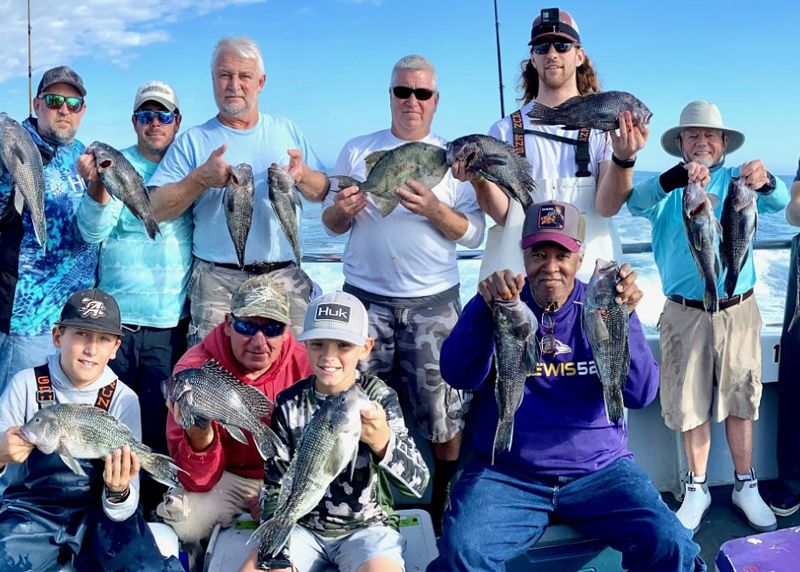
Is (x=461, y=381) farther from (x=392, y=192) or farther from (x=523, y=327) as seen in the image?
(x=392, y=192)

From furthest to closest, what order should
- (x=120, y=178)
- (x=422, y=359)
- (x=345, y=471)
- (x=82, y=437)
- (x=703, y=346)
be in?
(x=703, y=346) < (x=422, y=359) < (x=120, y=178) < (x=345, y=471) < (x=82, y=437)

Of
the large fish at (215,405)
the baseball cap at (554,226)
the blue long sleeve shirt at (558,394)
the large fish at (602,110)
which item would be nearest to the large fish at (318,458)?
the large fish at (215,405)

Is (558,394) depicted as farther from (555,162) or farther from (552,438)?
(555,162)

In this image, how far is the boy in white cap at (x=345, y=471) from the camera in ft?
10.1

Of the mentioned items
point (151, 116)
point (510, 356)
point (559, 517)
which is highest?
point (151, 116)

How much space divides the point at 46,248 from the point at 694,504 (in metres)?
4.04

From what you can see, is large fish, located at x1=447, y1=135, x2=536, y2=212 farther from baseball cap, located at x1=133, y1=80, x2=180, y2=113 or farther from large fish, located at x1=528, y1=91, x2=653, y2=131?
baseball cap, located at x1=133, y1=80, x2=180, y2=113

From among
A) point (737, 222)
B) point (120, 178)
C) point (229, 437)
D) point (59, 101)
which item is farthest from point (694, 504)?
point (59, 101)

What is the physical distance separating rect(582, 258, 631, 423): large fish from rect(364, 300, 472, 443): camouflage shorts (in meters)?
1.18

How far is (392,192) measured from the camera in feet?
13.7

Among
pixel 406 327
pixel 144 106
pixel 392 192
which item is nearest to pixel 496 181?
pixel 392 192

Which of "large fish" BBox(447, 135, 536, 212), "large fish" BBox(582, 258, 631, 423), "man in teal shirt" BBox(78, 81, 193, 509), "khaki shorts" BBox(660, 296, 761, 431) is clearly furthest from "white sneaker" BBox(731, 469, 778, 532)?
"man in teal shirt" BBox(78, 81, 193, 509)

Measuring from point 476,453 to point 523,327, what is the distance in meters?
0.83

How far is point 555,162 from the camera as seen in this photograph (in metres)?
4.37
